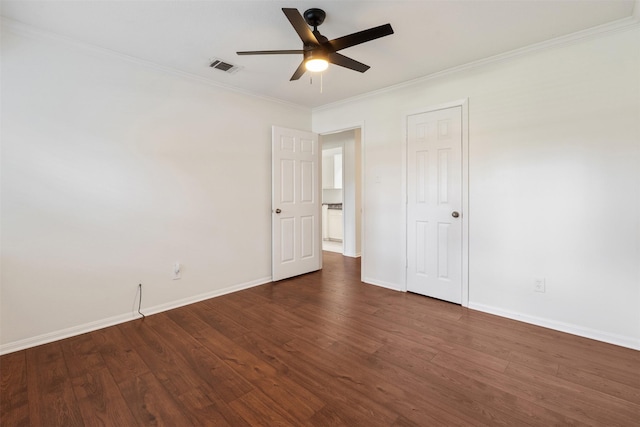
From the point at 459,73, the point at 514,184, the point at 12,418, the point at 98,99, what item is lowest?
the point at 12,418

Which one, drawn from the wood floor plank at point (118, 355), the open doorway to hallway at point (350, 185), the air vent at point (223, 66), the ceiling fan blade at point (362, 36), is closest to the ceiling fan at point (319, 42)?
the ceiling fan blade at point (362, 36)

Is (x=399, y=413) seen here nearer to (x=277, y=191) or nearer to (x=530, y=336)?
(x=530, y=336)

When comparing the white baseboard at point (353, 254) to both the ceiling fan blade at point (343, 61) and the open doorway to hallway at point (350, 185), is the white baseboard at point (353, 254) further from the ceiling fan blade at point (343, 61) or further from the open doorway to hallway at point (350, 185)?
the ceiling fan blade at point (343, 61)

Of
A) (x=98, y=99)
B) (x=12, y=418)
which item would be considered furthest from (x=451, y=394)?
(x=98, y=99)

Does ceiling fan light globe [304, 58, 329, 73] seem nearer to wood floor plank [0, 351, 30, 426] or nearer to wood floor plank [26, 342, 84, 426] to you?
Result: wood floor plank [26, 342, 84, 426]

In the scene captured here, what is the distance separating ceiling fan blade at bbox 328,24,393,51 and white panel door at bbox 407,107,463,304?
1.61 m

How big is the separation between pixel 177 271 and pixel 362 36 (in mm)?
2874

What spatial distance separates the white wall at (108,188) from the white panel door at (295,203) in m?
0.44

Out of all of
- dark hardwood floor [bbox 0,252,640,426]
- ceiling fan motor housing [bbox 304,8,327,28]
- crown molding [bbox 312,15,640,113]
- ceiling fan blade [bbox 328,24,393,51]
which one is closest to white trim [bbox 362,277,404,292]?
dark hardwood floor [bbox 0,252,640,426]

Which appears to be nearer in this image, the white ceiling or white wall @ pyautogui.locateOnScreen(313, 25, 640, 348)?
the white ceiling

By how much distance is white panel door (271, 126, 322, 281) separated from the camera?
3.95m

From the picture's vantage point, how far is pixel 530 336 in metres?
2.43

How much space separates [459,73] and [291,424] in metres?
3.44

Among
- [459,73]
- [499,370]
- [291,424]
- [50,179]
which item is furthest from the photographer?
[459,73]
